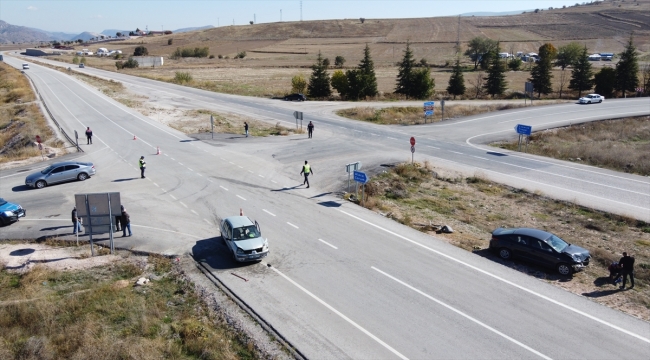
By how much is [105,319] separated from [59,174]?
59.6ft

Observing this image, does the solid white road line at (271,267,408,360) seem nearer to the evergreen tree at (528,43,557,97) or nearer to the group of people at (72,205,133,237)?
the group of people at (72,205,133,237)

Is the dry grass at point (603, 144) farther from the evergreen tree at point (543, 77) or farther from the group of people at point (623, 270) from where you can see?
the group of people at point (623, 270)

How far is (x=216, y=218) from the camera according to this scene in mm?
24125

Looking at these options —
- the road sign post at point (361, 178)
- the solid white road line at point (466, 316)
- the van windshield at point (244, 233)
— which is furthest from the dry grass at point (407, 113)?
the solid white road line at point (466, 316)

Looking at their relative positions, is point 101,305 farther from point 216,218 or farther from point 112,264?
point 216,218

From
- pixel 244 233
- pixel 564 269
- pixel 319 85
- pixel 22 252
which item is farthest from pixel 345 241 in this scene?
pixel 319 85

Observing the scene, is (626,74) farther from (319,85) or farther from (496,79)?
(319,85)

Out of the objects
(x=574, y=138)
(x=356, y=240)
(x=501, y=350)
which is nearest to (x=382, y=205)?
(x=356, y=240)

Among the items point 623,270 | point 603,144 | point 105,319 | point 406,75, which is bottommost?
point 105,319

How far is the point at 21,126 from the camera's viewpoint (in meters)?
49.4

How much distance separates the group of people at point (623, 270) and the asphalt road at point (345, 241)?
2.48m

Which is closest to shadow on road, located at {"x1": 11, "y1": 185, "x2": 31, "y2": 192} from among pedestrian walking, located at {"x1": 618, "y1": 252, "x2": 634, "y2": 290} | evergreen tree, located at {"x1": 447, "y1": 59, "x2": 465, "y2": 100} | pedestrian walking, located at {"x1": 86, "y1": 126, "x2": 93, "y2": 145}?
pedestrian walking, located at {"x1": 86, "y1": 126, "x2": 93, "y2": 145}

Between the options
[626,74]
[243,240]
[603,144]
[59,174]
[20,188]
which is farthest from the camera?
[626,74]

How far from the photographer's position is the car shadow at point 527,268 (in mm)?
18406
